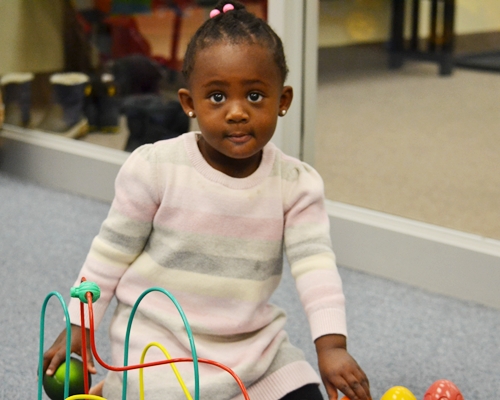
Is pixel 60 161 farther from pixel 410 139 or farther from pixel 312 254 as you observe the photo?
pixel 312 254

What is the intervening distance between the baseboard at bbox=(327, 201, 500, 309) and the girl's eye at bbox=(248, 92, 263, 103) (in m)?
0.67

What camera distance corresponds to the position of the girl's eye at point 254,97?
2.56 feet

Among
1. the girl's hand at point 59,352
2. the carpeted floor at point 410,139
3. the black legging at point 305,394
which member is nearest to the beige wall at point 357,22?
the carpeted floor at point 410,139

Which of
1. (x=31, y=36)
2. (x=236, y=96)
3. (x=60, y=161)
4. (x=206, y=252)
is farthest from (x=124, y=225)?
(x=31, y=36)

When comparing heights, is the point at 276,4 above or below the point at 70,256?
above

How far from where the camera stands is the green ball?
2.64 feet

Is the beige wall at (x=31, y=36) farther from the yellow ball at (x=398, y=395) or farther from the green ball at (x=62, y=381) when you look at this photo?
the yellow ball at (x=398, y=395)

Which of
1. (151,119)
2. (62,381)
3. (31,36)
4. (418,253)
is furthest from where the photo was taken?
(31,36)

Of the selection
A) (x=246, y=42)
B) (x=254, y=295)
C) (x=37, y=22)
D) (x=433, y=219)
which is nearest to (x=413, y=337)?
(x=433, y=219)

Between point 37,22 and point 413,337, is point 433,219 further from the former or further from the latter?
point 37,22

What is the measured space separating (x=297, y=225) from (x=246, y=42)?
8.2 inches

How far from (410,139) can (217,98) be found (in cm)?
77

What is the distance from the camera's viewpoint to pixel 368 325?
1240mm

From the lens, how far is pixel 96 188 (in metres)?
1.84
